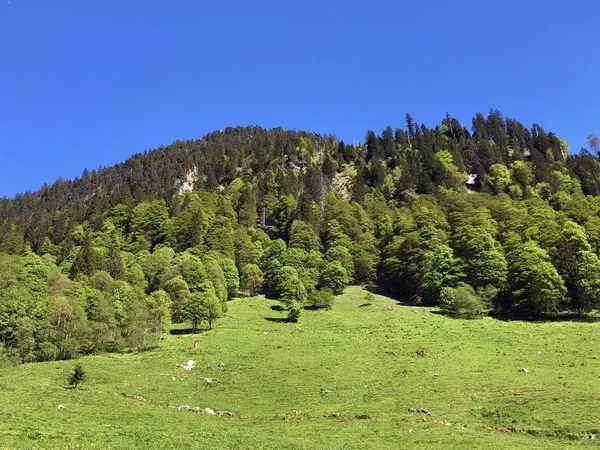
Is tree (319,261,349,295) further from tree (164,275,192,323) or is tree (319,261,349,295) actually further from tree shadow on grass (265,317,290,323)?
tree (164,275,192,323)

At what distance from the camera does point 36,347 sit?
55719 mm

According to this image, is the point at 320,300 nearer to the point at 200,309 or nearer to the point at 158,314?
the point at 200,309

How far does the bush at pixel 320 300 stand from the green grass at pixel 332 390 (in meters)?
12.8

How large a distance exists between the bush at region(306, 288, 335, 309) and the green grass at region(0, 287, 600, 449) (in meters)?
12.8

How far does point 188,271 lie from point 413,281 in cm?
4876

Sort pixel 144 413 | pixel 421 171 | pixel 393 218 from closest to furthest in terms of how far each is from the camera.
→ pixel 144 413 → pixel 393 218 → pixel 421 171

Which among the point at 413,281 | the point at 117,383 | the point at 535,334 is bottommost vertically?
the point at 117,383

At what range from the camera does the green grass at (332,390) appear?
2620cm

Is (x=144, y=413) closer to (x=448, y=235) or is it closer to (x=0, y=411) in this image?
(x=0, y=411)

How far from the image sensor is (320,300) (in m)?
82.4

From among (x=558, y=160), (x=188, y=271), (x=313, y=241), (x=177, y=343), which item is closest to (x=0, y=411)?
(x=177, y=343)

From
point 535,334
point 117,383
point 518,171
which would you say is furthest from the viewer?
point 518,171

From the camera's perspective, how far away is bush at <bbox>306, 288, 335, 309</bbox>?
270 feet

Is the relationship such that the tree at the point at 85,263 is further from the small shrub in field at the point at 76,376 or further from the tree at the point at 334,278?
the small shrub in field at the point at 76,376
